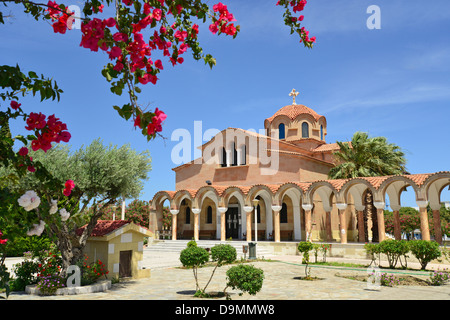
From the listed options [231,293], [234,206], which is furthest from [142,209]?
[231,293]

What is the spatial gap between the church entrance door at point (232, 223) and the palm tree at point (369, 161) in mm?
9023

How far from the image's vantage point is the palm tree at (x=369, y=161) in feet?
83.1

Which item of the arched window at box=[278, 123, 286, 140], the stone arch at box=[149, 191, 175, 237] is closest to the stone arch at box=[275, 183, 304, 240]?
the arched window at box=[278, 123, 286, 140]

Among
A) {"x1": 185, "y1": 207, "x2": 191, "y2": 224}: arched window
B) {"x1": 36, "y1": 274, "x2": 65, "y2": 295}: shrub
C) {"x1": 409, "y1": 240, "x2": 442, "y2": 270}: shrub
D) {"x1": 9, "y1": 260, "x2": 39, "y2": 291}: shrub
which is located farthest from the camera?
{"x1": 185, "y1": 207, "x2": 191, "y2": 224}: arched window

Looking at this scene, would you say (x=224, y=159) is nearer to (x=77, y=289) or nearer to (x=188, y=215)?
(x=188, y=215)

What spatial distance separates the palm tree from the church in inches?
38.6

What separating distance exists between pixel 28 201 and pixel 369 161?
25.3 metres

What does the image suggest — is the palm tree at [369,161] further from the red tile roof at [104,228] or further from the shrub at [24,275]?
the shrub at [24,275]

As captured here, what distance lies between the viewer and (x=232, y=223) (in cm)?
3139

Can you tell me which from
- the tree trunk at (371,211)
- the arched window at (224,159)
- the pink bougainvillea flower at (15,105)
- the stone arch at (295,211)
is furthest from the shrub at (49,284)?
the arched window at (224,159)

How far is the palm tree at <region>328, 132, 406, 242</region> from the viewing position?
25328 mm

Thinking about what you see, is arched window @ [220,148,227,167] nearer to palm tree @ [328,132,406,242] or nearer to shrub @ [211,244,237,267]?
palm tree @ [328,132,406,242]

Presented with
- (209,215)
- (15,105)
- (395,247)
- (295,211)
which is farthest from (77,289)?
(209,215)

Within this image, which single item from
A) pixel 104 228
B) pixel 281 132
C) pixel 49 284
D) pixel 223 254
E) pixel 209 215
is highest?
pixel 281 132
